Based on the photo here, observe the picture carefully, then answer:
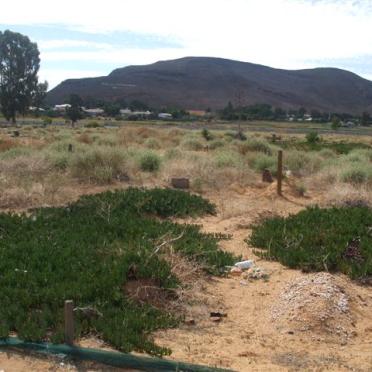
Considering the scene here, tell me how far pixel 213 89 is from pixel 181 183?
15996 cm

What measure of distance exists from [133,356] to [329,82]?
7795 inches

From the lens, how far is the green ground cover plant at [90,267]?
521 cm

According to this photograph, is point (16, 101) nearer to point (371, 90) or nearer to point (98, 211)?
point (98, 211)

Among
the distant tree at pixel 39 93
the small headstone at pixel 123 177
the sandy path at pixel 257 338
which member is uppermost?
the distant tree at pixel 39 93

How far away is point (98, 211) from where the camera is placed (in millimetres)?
9680

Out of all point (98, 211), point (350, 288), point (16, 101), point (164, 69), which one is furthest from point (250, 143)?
point (164, 69)

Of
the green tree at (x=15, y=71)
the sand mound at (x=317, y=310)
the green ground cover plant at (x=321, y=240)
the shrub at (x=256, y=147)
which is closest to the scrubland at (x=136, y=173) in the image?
the green ground cover plant at (x=321, y=240)

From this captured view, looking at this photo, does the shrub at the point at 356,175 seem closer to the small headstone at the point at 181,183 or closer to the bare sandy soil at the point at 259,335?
the small headstone at the point at 181,183

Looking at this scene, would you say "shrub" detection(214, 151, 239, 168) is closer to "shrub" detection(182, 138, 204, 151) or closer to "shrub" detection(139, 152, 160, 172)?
"shrub" detection(139, 152, 160, 172)

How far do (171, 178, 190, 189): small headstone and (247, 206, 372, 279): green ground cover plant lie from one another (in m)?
3.94

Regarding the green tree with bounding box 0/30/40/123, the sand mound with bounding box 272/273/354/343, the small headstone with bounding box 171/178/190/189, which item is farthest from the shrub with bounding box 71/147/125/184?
the green tree with bounding box 0/30/40/123

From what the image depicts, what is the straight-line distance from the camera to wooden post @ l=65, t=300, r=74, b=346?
4.75 m

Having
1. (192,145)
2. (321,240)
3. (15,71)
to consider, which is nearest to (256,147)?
(192,145)

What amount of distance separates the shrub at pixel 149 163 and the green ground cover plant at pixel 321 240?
6560mm
